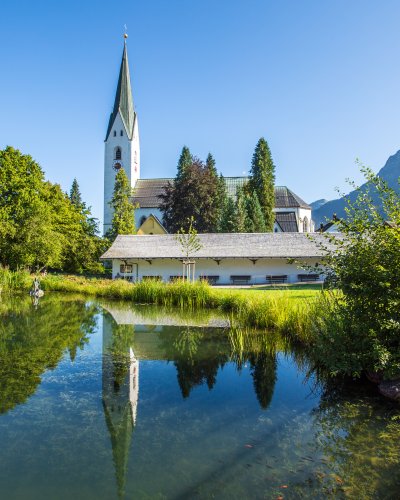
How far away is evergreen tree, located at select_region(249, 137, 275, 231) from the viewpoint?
50.6 meters

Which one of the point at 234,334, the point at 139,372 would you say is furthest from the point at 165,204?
the point at 139,372

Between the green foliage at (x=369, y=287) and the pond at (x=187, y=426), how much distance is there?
0.72 m

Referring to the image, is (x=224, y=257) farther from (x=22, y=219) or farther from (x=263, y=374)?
(x=263, y=374)

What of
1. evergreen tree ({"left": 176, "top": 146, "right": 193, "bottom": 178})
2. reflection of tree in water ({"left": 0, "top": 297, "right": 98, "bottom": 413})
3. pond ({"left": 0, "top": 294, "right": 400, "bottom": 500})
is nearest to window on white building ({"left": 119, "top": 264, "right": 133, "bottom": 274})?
reflection of tree in water ({"left": 0, "top": 297, "right": 98, "bottom": 413})

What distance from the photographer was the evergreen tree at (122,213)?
1775 inches

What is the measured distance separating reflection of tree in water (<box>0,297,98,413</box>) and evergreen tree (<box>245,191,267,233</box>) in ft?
90.3

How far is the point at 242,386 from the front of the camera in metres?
7.64

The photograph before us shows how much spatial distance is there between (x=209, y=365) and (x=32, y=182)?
97.6ft

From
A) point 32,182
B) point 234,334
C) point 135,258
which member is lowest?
point 234,334

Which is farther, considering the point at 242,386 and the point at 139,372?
the point at 139,372

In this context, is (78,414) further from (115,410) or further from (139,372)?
(139,372)

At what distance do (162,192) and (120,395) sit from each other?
5529 centimetres

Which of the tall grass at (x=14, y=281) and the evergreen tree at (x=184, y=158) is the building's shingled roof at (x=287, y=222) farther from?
the tall grass at (x=14, y=281)

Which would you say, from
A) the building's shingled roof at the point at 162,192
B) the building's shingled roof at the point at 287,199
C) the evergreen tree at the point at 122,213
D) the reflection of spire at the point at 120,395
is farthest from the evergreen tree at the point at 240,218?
the reflection of spire at the point at 120,395
